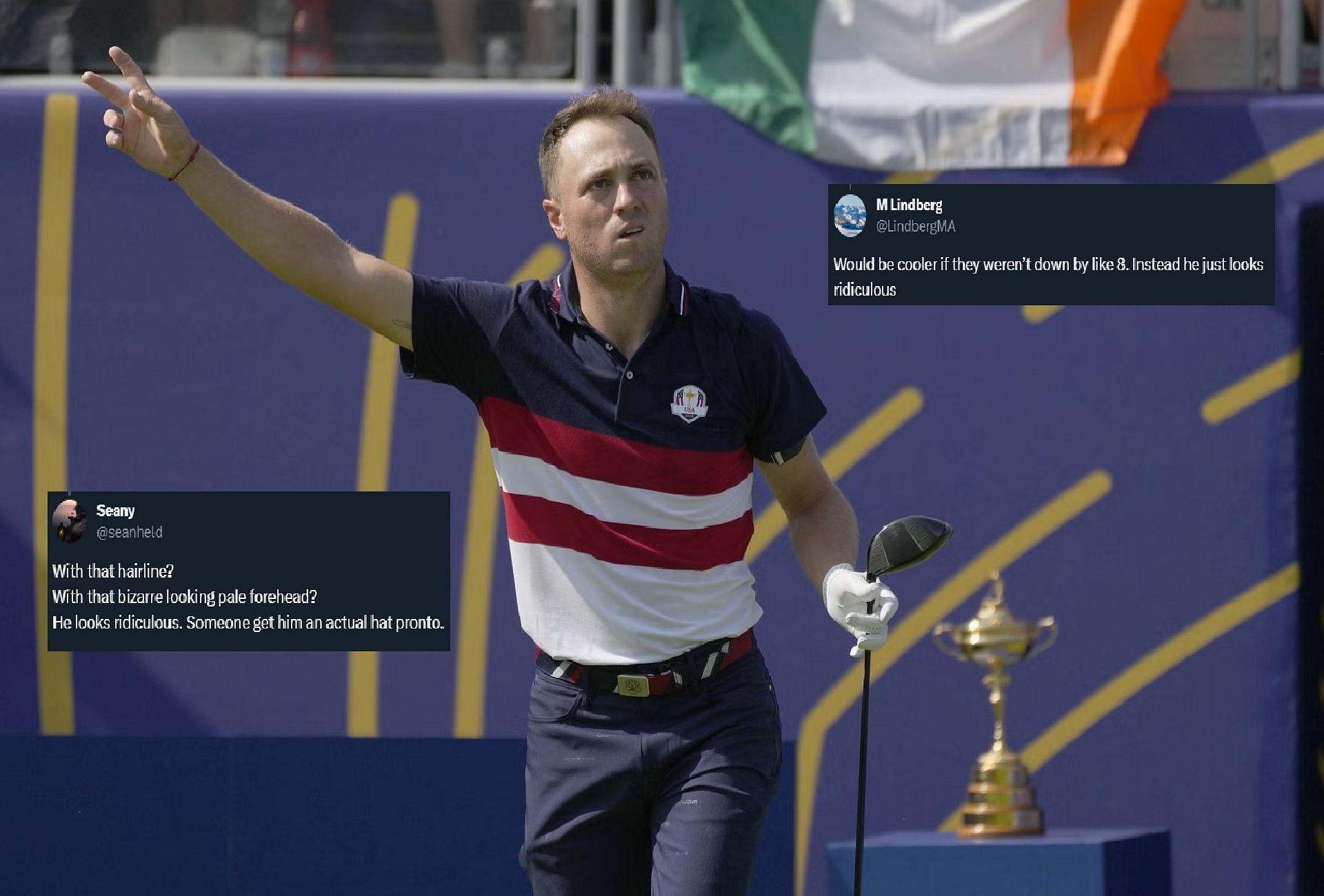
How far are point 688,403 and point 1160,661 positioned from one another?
284 centimetres

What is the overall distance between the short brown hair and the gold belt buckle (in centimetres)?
90

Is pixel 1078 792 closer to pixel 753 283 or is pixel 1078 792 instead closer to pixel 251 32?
pixel 753 283

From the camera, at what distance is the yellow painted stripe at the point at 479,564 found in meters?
5.98

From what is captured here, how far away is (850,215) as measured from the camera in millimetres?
5934

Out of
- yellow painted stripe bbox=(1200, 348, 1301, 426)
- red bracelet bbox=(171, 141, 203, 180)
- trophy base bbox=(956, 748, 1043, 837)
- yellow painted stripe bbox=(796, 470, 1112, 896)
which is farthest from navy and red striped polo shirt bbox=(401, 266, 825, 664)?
yellow painted stripe bbox=(1200, 348, 1301, 426)

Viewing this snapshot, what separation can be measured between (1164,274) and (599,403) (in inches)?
115

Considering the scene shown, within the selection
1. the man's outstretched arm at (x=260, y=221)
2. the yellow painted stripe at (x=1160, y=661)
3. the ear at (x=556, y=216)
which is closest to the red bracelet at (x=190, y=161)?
the man's outstretched arm at (x=260, y=221)

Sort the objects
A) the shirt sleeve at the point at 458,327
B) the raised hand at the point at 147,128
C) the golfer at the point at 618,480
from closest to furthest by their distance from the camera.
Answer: the raised hand at the point at 147,128 < the golfer at the point at 618,480 < the shirt sleeve at the point at 458,327

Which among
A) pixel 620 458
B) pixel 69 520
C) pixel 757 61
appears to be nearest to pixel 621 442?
pixel 620 458

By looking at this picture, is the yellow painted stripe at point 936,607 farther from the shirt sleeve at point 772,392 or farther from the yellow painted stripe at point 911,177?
the shirt sleeve at point 772,392

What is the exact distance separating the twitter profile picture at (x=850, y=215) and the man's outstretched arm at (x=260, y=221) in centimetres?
259

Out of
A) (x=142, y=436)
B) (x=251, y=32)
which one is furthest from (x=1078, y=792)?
(x=251, y=32)

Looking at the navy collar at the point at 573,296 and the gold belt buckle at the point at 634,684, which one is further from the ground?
the navy collar at the point at 573,296

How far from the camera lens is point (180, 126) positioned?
3281 millimetres
